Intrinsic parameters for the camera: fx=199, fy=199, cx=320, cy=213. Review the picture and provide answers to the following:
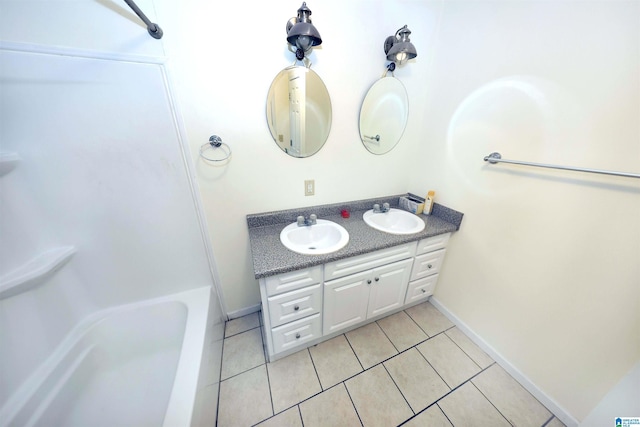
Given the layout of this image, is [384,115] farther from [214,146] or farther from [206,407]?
[206,407]

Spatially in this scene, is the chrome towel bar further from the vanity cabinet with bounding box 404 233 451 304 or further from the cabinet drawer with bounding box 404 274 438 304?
the cabinet drawer with bounding box 404 274 438 304

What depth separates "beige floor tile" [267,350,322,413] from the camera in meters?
1.12

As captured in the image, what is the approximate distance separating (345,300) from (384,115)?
132cm

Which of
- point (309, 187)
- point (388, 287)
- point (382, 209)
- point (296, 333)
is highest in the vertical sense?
point (309, 187)

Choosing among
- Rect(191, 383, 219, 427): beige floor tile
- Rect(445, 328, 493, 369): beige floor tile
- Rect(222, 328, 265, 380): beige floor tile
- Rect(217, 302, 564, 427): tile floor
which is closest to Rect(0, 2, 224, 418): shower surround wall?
Rect(191, 383, 219, 427): beige floor tile

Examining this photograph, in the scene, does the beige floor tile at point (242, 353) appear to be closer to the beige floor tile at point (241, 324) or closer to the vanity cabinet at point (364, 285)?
the beige floor tile at point (241, 324)

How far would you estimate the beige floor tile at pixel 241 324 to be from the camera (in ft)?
4.89

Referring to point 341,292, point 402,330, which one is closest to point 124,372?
point 341,292

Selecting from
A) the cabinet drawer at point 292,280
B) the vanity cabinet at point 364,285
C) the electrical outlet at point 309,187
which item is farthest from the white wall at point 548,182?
the cabinet drawer at point 292,280

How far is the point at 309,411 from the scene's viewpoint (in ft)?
3.51

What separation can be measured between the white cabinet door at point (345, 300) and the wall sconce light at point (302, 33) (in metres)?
1.27

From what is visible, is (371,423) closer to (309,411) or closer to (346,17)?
(309,411)

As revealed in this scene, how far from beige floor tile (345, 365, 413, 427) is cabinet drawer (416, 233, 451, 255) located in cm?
82

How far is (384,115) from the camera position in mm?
1444
